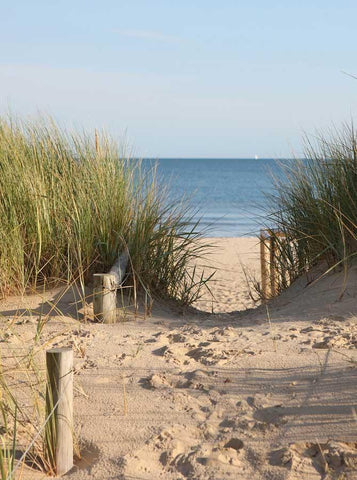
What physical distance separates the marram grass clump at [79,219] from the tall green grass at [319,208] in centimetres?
83

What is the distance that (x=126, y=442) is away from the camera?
2.88m

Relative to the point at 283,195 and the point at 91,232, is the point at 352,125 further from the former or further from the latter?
the point at 91,232

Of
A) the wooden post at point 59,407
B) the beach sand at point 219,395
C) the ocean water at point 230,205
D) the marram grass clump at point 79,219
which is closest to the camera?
the wooden post at point 59,407

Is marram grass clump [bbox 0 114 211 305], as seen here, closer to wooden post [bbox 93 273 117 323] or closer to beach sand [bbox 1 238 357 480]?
wooden post [bbox 93 273 117 323]

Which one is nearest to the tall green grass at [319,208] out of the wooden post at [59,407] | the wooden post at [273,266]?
the wooden post at [273,266]

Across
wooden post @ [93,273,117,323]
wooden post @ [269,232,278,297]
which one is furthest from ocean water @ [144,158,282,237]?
wooden post @ [93,273,117,323]

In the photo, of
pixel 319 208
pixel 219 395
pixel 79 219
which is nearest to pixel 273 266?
pixel 319 208

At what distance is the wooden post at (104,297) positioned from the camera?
457 cm

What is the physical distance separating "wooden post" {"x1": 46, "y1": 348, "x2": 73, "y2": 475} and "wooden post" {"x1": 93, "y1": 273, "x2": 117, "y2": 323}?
1951 millimetres

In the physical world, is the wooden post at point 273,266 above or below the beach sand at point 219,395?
above

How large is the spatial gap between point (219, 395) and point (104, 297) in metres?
1.53

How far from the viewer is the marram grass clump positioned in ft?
17.1

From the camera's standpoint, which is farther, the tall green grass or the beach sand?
the tall green grass

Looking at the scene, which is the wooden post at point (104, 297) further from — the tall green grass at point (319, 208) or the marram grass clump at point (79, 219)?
the tall green grass at point (319, 208)
